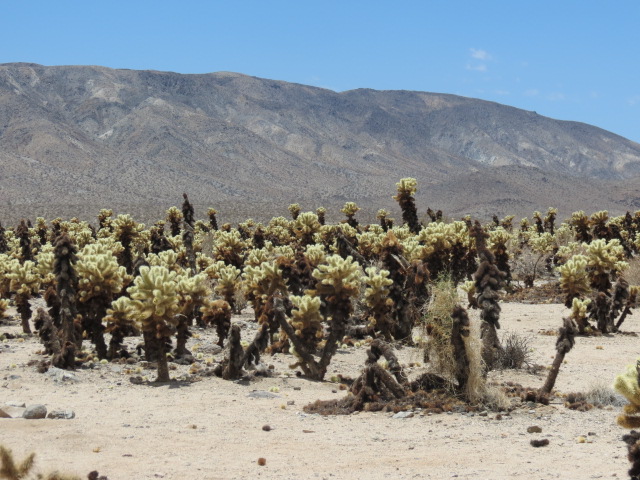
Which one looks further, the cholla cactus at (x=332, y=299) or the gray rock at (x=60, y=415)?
the cholla cactus at (x=332, y=299)

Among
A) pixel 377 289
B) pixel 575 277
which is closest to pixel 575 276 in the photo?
pixel 575 277

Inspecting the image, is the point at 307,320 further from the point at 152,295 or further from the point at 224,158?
the point at 224,158

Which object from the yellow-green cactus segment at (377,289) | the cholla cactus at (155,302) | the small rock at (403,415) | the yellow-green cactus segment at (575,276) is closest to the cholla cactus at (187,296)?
the cholla cactus at (155,302)

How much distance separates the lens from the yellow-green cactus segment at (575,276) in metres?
19.9

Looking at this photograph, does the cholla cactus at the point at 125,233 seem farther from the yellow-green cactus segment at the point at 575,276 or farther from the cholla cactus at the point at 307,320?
the yellow-green cactus segment at the point at 575,276

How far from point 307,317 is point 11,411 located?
240 inches

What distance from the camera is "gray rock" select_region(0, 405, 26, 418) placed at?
34.2 ft

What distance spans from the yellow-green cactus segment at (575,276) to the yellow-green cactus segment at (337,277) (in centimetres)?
843

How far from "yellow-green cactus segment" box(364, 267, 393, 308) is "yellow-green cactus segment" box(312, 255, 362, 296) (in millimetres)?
2607

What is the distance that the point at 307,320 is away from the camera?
14.7 m

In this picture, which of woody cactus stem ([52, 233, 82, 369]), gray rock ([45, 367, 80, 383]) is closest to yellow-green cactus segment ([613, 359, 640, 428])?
gray rock ([45, 367, 80, 383])

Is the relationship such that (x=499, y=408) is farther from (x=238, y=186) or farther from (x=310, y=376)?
(x=238, y=186)

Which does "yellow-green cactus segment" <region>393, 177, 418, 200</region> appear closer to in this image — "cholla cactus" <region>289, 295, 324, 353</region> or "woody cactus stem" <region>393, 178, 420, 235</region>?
"woody cactus stem" <region>393, 178, 420, 235</region>

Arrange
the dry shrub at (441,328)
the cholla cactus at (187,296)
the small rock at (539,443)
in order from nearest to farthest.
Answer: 1. the small rock at (539,443)
2. the dry shrub at (441,328)
3. the cholla cactus at (187,296)
